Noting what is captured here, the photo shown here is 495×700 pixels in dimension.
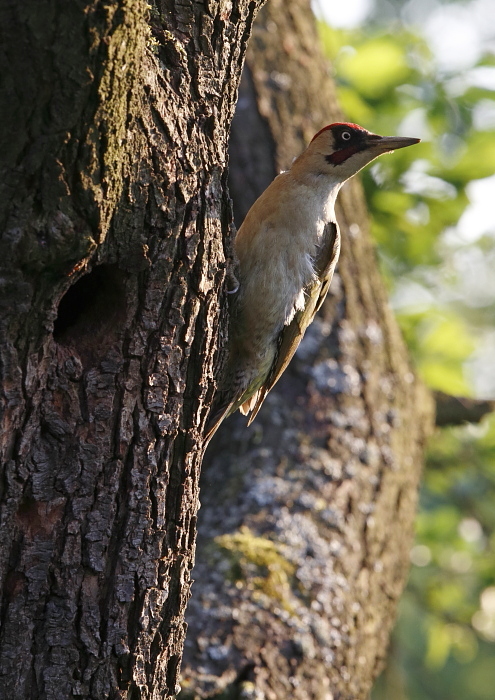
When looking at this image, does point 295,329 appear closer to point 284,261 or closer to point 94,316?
point 284,261

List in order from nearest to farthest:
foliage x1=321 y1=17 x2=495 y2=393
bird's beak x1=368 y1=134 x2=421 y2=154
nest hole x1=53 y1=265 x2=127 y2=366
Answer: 1. nest hole x1=53 y1=265 x2=127 y2=366
2. bird's beak x1=368 y1=134 x2=421 y2=154
3. foliage x1=321 y1=17 x2=495 y2=393

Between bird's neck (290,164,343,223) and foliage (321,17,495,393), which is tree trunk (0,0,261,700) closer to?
bird's neck (290,164,343,223)

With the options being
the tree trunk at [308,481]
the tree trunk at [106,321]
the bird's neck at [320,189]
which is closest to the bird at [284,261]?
the bird's neck at [320,189]

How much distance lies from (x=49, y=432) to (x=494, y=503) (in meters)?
5.00

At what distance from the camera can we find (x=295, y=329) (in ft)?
12.5

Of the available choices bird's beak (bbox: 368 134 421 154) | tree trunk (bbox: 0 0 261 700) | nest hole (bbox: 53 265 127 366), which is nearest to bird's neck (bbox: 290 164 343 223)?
bird's beak (bbox: 368 134 421 154)

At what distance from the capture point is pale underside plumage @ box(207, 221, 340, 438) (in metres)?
3.76

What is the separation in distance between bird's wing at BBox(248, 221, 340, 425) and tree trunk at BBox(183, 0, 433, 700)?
449 mm

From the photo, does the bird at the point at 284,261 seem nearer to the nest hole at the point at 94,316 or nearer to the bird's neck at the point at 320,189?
the bird's neck at the point at 320,189

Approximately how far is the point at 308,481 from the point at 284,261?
115 centimetres

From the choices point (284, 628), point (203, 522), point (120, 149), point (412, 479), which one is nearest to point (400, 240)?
point (412, 479)

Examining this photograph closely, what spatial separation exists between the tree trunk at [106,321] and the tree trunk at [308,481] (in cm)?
125

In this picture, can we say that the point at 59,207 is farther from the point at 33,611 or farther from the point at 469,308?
the point at 469,308

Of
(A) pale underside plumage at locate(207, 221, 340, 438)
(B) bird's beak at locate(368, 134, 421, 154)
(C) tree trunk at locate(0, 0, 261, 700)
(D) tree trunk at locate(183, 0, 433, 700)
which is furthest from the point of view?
(B) bird's beak at locate(368, 134, 421, 154)
